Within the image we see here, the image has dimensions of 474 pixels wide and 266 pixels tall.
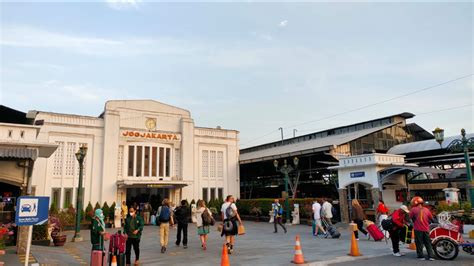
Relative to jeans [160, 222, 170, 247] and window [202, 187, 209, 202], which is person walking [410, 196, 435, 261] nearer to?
jeans [160, 222, 170, 247]

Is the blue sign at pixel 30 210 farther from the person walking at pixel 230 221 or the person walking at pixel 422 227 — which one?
the person walking at pixel 422 227

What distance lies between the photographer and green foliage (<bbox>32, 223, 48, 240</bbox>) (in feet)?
46.3

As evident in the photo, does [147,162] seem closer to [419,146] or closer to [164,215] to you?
[164,215]

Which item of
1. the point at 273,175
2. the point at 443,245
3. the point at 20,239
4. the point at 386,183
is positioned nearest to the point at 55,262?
the point at 20,239

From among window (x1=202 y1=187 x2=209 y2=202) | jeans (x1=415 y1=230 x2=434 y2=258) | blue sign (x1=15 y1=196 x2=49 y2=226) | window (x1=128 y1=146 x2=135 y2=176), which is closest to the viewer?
blue sign (x1=15 y1=196 x2=49 y2=226)

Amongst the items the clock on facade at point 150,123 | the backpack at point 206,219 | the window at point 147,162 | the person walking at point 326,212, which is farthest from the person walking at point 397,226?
the clock on facade at point 150,123

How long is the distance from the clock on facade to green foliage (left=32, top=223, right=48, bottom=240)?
15.5 metres

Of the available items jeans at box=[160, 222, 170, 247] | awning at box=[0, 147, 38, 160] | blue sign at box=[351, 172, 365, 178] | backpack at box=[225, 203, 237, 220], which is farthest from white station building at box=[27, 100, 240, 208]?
backpack at box=[225, 203, 237, 220]

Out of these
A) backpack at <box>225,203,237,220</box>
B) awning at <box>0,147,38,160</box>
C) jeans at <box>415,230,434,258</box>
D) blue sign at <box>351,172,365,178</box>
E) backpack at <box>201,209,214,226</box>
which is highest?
awning at <box>0,147,38,160</box>

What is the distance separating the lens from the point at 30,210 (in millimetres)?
7391

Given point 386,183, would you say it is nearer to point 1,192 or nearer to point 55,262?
point 55,262

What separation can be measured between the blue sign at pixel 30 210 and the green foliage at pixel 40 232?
7.85 metres

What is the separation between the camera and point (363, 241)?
13.6 meters

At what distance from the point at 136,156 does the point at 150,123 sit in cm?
301
